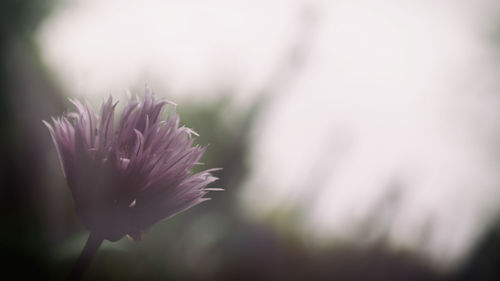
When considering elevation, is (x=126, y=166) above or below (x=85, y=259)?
above

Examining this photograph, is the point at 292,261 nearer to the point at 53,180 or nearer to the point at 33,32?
the point at 53,180

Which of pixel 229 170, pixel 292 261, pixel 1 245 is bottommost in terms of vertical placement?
pixel 1 245


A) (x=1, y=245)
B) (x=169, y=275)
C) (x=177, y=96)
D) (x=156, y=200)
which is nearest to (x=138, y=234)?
(x=156, y=200)

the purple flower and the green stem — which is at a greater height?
the purple flower

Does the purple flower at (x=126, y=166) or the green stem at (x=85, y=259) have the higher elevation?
the purple flower at (x=126, y=166)
